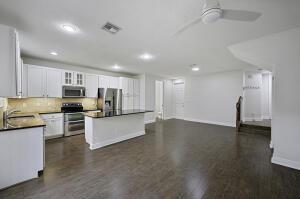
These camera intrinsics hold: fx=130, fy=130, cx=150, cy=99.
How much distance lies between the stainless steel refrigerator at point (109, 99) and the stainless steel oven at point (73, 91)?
2.36ft

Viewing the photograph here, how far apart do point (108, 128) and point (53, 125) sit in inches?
75.7

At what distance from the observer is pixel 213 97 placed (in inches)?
268

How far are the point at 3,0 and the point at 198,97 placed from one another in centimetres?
747

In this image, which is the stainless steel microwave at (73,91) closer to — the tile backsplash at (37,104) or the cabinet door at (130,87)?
the tile backsplash at (37,104)

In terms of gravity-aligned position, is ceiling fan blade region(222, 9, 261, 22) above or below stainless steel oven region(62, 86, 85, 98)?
above

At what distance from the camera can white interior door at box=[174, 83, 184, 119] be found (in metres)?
8.32

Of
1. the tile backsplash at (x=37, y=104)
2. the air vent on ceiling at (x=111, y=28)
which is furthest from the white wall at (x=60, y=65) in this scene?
the air vent on ceiling at (x=111, y=28)

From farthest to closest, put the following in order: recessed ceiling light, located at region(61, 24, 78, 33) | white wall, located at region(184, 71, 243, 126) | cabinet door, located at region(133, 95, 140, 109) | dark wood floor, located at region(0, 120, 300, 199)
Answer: cabinet door, located at region(133, 95, 140, 109), white wall, located at region(184, 71, 243, 126), recessed ceiling light, located at region(61, 24, 78, 33), dark wood floor, located at region(0, 120, 300, 199)

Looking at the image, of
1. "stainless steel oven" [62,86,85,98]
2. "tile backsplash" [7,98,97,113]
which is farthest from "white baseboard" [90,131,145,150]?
"tile backsplash" [7,98,97,113]

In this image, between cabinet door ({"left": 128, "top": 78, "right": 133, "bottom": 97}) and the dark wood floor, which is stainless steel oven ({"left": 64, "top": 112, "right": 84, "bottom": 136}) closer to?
the dark wood floor

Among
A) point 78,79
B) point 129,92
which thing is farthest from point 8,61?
point 129,92

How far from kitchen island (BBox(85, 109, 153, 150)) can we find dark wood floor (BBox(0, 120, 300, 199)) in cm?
26

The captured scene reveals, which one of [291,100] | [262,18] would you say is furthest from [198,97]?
[262,18]

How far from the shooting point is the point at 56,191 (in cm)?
188
